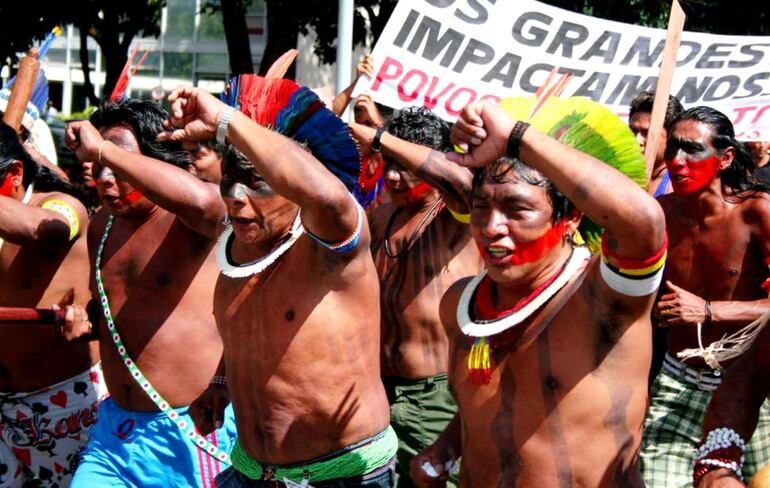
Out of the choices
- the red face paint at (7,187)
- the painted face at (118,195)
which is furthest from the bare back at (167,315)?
the red face paint at (7,187)

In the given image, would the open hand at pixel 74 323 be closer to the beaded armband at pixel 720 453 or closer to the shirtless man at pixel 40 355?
the shirtless man at pixel 40 355

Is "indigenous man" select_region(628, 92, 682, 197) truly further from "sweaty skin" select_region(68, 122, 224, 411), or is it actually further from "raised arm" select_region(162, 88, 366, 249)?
"raised arm" select_region(162, 88, 366, 249)

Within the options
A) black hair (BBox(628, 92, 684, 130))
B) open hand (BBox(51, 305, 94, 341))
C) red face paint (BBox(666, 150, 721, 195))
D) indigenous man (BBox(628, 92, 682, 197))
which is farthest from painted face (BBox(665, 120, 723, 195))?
open hand (BBox(51, 305, 94, 341))

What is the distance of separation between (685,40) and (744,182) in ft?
6.08

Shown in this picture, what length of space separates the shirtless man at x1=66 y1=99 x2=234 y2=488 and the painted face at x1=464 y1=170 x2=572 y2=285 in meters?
1.71

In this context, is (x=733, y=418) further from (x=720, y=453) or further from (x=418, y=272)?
(x=418, y=272)

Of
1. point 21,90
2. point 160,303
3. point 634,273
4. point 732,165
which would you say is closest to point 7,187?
point 21,90

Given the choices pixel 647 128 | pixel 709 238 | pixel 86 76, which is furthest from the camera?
pixel 86 76

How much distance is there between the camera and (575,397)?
3.01m

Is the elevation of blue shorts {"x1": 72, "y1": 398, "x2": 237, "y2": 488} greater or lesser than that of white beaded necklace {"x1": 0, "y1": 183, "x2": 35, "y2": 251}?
lesser

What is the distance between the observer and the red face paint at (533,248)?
308 cm

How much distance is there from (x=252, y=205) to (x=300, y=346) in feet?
1.68

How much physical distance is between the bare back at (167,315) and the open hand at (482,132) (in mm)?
2149

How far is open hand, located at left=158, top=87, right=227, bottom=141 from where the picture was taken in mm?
3359
